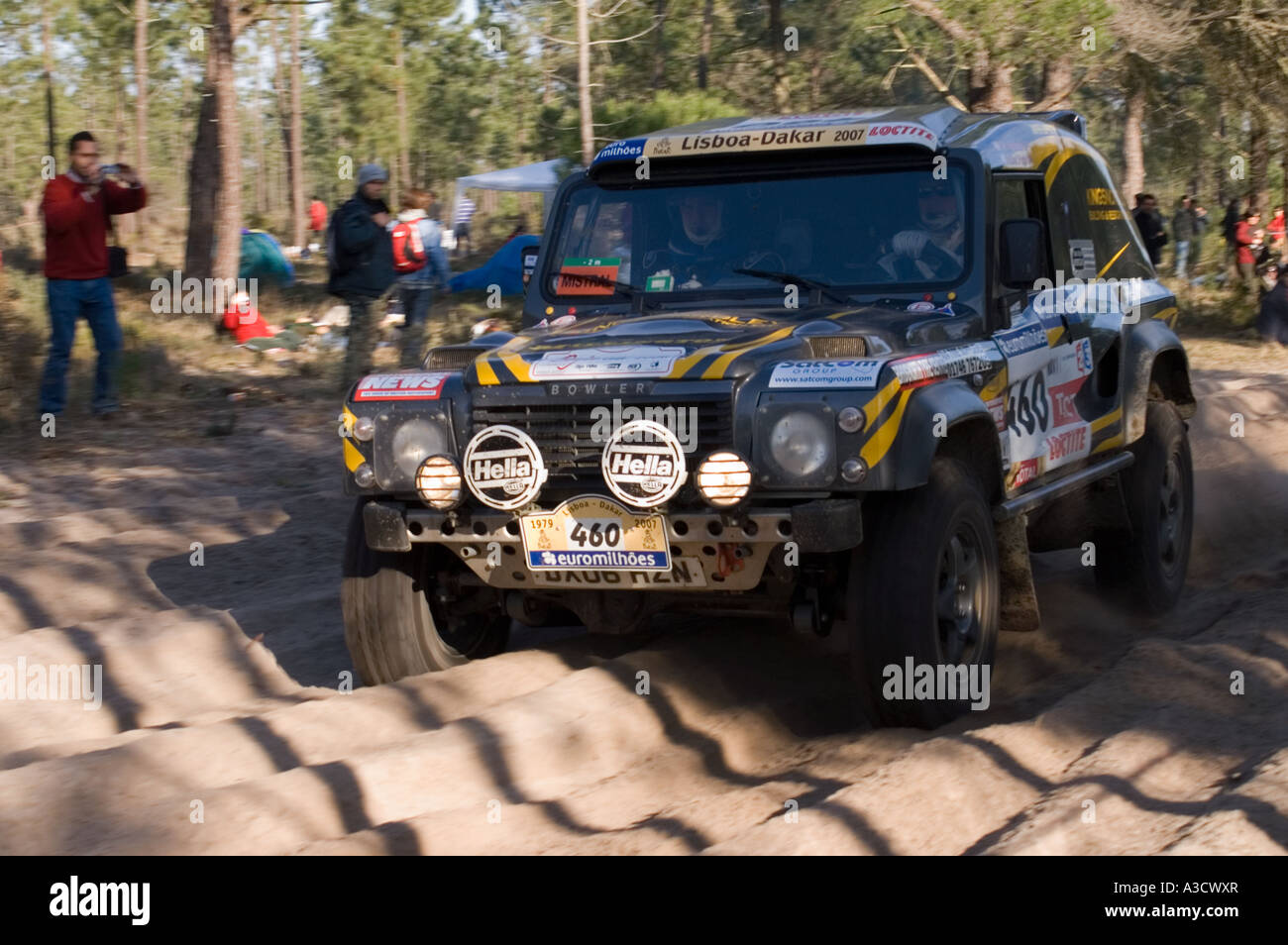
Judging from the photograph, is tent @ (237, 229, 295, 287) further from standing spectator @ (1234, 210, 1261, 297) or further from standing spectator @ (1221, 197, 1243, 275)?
standing spectator @ (1221, 197, 1243, 275)

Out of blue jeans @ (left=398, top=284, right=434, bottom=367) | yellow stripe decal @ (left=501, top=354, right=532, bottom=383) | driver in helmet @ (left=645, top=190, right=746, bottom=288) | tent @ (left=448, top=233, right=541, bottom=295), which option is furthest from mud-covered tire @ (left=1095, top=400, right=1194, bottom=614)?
tent @ (left=448, top=233, right=541, bottom=295)

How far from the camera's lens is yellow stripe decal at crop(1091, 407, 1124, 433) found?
6.80m

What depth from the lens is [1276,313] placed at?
18859 millimetres

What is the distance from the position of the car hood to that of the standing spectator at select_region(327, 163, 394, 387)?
21.0ft

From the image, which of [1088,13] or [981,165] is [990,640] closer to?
[981,165]

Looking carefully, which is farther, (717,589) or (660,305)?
(660,305)

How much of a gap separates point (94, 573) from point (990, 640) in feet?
14.4

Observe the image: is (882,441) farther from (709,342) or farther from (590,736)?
(590,736)

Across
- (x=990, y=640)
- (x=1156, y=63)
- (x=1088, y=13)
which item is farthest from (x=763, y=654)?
(x=1156, y=63)

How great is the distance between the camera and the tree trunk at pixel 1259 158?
23048mm

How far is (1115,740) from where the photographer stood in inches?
192

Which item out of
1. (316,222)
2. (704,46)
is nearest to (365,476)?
(704,46)

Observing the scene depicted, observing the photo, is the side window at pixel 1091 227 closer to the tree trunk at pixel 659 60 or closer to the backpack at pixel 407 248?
the backpack at pixel 407 248

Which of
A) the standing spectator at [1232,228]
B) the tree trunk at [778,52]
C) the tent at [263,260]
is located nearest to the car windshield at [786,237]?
the tent at [263,260]
